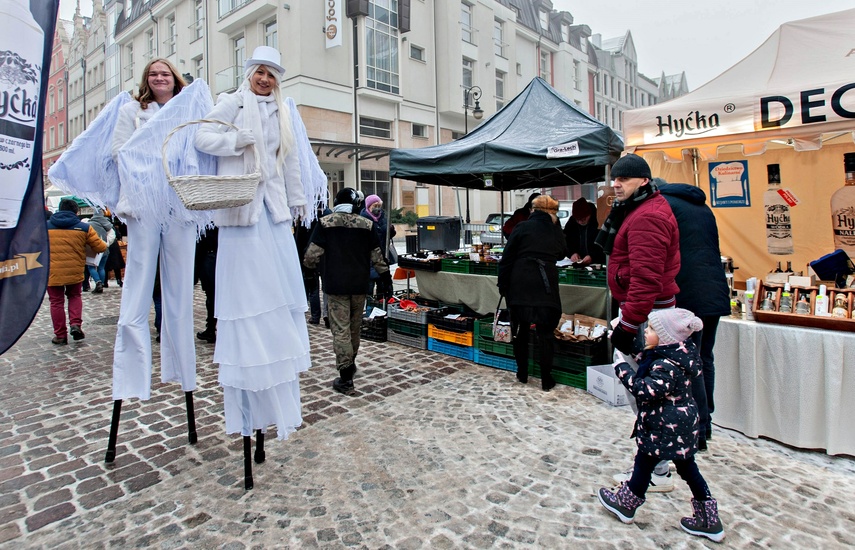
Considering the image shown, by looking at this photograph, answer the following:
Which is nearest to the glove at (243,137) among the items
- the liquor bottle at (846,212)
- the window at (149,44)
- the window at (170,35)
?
the liquor bottle at (846,212)

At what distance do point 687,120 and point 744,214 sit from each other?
233 cm

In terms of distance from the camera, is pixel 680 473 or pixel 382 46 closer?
pixel 680 473

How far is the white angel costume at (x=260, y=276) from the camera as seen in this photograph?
2693mm

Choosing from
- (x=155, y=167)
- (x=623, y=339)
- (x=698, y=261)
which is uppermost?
(x=155, y=167)

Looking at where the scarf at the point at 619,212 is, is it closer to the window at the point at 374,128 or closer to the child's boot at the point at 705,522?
the child's boot at the point at 705,522

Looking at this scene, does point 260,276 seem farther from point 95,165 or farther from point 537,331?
point 537,331

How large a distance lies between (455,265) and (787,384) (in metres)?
3.96

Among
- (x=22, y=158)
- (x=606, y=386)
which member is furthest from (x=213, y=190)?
(x=606, y=386)

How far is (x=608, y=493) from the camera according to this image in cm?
280

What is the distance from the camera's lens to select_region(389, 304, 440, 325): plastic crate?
6.36 metres

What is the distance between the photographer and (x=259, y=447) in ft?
10.7

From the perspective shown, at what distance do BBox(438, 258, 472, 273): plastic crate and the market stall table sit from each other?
56 mm

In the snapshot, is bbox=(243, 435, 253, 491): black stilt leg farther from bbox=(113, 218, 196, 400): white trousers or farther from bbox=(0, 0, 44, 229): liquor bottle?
bbox=(0, 0, 44, 229): liquor bottle

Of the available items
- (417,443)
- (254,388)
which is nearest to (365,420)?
(417,443)
